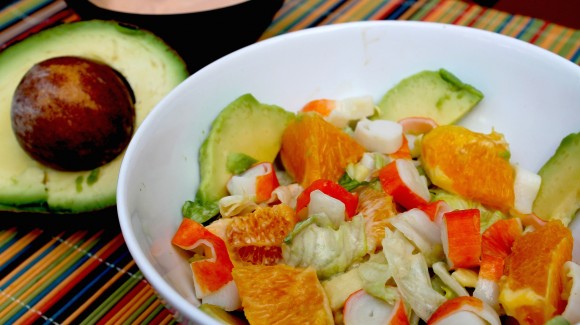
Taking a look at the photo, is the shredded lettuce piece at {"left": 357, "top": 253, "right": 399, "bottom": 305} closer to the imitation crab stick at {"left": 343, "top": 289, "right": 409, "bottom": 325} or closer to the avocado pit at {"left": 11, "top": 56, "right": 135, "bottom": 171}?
the imitation crab stick at {"left": 343, "top": 289, "right": 409, "bottom": 325}

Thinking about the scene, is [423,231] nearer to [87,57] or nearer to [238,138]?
[238,138]

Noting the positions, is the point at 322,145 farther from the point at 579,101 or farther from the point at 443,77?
the point at 579,101

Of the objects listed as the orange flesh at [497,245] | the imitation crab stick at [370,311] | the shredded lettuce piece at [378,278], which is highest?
the orange flesh at [497,245]

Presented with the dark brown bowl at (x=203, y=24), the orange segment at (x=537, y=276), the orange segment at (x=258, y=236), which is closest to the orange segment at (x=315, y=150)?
the orange segment at (x=258, y=236)

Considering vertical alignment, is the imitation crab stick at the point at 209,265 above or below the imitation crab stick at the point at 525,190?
below

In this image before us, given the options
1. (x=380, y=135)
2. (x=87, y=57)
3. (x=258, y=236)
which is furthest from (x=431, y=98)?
(x=87, y=57)

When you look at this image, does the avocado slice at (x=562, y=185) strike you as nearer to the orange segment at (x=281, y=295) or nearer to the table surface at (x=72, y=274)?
the orange segment at (x=281, y=295)

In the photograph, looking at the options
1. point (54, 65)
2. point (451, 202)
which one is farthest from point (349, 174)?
point (54, 65)
